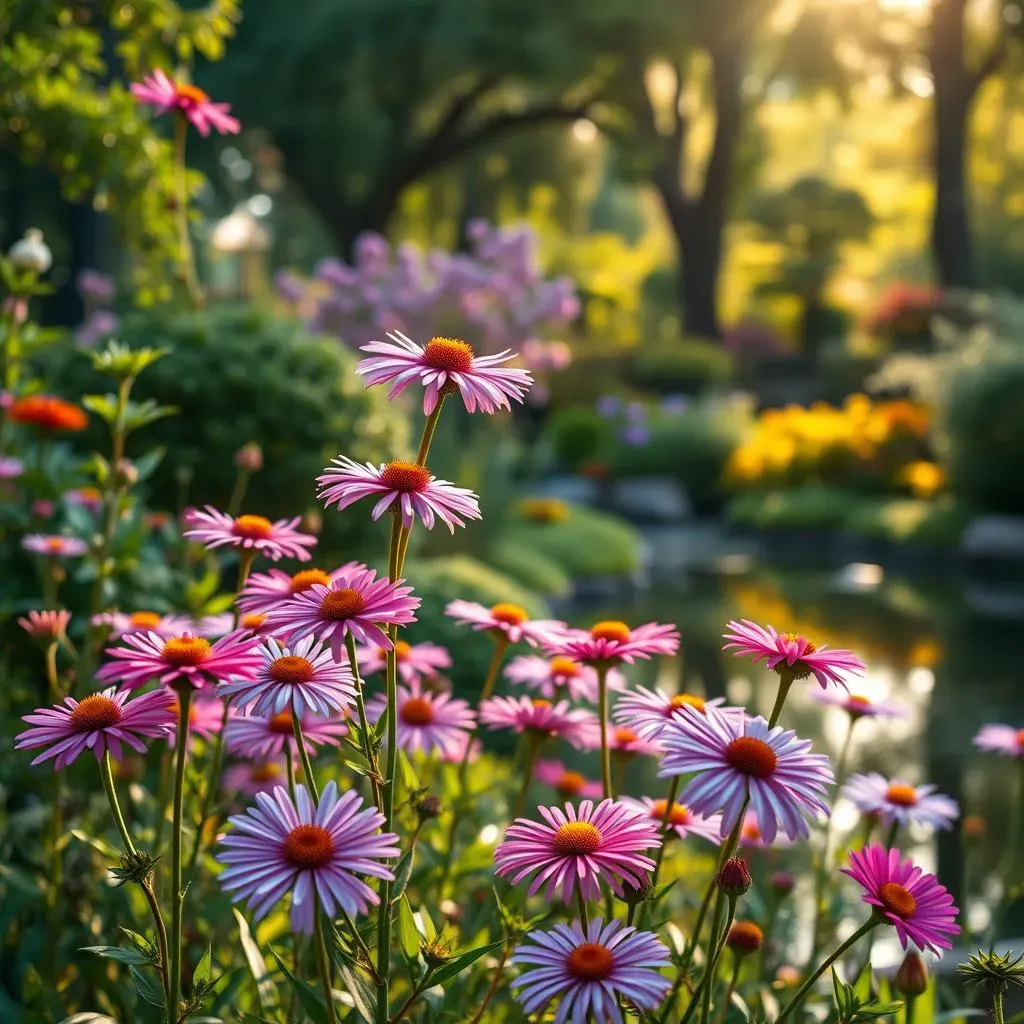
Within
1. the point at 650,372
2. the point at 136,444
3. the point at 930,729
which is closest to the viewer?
the point at 136,444

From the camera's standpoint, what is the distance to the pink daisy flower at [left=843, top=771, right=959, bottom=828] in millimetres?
1993

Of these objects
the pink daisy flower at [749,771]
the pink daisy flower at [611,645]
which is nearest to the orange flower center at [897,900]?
the pink daisy flower at [749,771]

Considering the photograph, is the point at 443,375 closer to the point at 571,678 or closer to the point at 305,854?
the point at 305,854

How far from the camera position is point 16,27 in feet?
11.2

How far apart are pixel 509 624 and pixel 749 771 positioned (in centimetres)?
65

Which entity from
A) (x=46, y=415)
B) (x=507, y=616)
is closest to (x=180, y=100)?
(x=46, y=415)

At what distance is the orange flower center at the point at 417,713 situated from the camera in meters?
1.91

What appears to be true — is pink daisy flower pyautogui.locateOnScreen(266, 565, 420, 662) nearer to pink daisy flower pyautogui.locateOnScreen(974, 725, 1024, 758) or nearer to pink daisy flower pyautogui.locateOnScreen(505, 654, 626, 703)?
pink daisy flower pyautogui.locateOnScreen(505, 654, 626, 703)

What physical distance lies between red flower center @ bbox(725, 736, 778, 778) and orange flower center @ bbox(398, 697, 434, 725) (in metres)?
0.78

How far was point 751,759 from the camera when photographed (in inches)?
47.2

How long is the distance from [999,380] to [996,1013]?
12.8m

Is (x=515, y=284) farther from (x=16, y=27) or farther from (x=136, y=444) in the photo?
(x=16, y=27)

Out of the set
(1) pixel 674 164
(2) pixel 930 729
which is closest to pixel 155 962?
(2) pixel 930 729

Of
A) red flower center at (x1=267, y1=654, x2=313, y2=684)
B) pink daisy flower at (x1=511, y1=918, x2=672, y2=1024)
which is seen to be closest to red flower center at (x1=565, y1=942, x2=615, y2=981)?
pink daisy flower at (x1=511, y1=918, x2=672, y2=1024)
